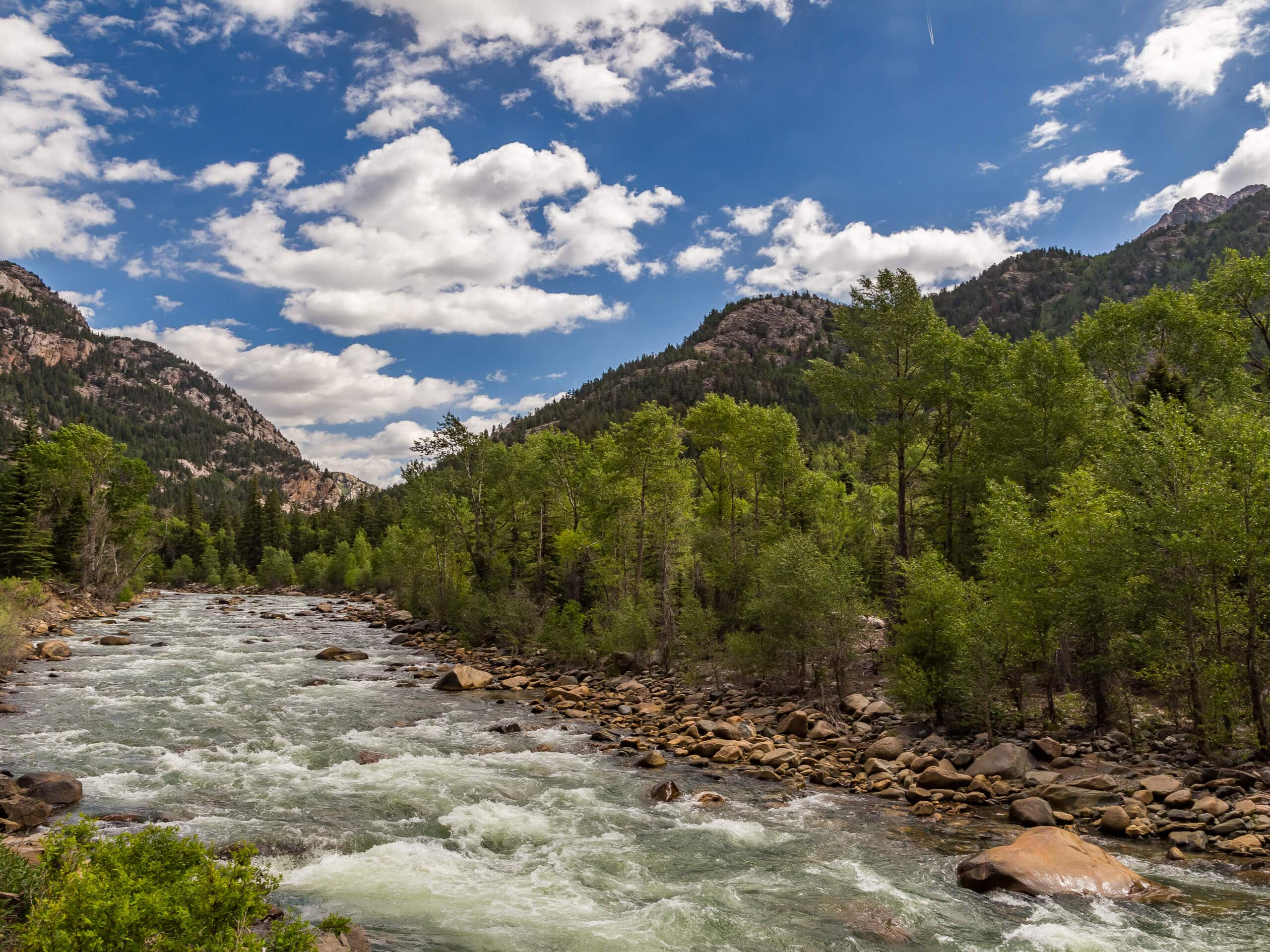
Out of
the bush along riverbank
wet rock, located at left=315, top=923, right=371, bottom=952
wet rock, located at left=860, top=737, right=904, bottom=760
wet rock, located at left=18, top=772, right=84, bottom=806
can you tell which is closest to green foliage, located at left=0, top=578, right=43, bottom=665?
the bush along riverbank

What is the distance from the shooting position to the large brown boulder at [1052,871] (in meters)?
12.2

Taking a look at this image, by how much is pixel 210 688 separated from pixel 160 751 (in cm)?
1102

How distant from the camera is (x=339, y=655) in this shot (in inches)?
1677

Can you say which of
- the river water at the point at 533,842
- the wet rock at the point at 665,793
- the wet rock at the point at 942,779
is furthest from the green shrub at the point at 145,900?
the wet rock at the point at 942,779

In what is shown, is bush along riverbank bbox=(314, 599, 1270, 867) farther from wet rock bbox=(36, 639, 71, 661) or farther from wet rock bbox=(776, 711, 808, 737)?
wet rock bbox=(36, 639, 71, 661)

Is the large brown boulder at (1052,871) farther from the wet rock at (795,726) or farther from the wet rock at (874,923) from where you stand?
the wet rock at (795,726)

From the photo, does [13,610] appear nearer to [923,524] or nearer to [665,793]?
[665,793]

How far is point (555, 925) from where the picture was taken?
11398 mm

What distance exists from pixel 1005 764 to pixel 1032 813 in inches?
119

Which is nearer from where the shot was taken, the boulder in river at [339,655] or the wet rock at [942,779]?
the wet rock at [942,779]

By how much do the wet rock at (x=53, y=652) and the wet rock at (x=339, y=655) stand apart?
41.8 feet

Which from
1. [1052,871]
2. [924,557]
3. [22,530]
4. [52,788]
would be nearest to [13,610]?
[22,530]

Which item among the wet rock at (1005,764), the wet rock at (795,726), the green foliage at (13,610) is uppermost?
the green foliage at (13,610)

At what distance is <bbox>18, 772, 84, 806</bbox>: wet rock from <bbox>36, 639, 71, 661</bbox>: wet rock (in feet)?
88.3
